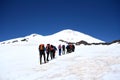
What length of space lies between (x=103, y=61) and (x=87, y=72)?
392cm

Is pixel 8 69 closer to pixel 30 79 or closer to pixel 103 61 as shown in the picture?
pixel 30 79

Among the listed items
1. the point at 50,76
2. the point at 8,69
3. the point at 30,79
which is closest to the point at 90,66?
the point at 50,76

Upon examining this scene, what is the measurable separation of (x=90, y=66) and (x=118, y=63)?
2416 millimetres

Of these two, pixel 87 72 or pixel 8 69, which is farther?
pixel 8 69

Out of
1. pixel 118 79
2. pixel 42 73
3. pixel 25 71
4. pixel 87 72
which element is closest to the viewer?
pixel 118 79

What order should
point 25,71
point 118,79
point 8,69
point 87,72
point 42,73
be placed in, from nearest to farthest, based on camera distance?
point 118,79
point 87,72
point 42,73
point 25,71
point 8,69

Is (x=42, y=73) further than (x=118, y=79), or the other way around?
(x=42, y=73)

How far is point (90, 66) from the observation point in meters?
20.7

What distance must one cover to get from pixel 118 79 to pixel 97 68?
10.8ft

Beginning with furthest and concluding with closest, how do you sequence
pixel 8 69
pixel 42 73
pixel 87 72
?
pixel 8 69 → pixel 42 73 → pixel 87 72

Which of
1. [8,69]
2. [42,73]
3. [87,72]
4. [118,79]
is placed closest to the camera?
[118,79]

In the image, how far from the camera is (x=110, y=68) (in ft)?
63.6

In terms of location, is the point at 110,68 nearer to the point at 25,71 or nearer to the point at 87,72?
the point at 87,72

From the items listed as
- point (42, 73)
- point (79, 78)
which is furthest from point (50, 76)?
point (79, 78)
